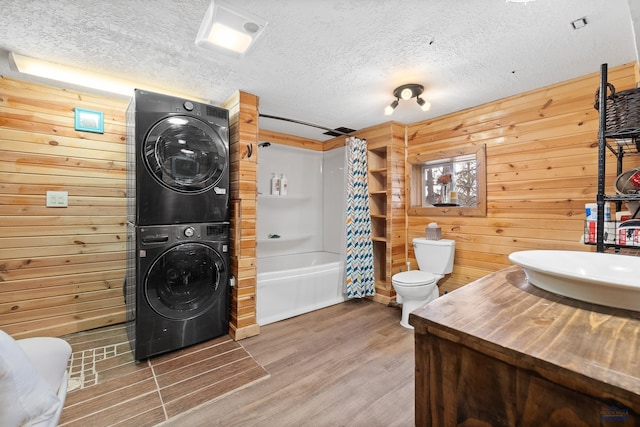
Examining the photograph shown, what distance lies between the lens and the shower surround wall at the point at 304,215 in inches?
137

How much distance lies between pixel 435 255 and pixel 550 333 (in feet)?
7.24

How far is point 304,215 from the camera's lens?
3.98 metres

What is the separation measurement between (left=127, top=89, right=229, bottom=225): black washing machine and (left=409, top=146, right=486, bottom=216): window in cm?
209

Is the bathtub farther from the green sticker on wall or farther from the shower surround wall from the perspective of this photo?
the green sticker on wall

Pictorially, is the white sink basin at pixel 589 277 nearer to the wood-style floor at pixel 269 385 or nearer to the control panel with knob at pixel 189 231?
the wood-style floor at pixel 269 385

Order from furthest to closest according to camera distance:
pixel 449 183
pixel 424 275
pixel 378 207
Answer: pixel 378 207 → pixel 449 183 → pixel 424 275

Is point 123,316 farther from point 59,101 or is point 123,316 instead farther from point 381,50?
point 381,50

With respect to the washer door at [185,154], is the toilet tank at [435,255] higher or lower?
lower

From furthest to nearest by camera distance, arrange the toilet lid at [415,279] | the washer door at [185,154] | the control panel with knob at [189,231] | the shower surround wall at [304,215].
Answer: the shower surround wall at [304,215]
the toilet lid at [415,279]
the control panel with knob at [189,231]
the washer door at [185,154]

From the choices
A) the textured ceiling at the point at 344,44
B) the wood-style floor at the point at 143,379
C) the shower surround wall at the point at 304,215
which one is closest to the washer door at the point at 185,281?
the wood-style floor at the point at 143,379

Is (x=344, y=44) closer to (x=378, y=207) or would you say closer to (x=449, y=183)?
(x=449, y=183)

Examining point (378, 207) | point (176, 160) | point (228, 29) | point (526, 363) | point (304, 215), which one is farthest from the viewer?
point (304, 215)

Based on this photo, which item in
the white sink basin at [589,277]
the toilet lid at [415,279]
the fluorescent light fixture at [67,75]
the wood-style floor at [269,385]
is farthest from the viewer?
the toilet lid at [415,279]

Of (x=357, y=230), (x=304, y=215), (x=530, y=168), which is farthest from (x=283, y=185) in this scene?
(x=530, y=168)
